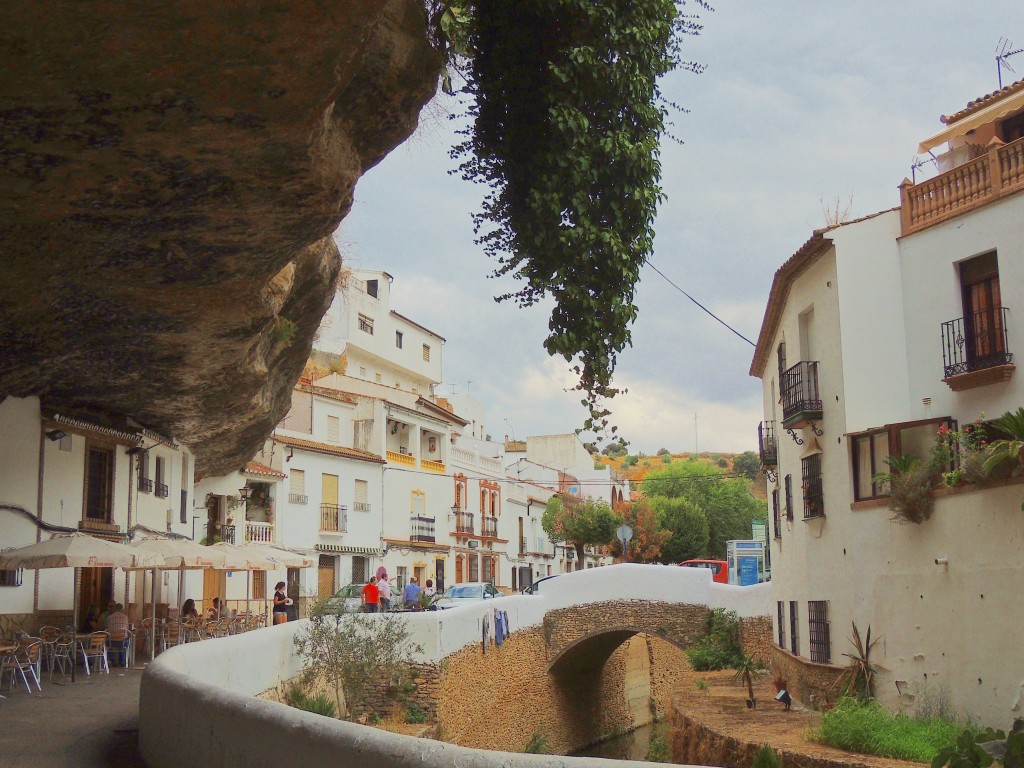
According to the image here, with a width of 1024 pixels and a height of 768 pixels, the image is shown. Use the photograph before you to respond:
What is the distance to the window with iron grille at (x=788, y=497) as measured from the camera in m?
24.0

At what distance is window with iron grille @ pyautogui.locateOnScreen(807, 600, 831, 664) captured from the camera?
20609mm

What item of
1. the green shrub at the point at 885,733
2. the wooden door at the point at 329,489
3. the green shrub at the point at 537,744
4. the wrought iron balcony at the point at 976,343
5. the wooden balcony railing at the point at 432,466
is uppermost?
the wooden balcony railing at the point at 432,466

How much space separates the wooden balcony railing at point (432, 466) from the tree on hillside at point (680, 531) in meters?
15.5

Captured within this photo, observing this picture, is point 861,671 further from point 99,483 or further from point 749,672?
point 99,483

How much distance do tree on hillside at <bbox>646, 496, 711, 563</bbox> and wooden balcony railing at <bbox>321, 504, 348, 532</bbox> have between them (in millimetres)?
23138

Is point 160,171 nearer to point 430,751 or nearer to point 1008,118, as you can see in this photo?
point 430,751

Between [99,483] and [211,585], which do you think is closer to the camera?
[99,483]

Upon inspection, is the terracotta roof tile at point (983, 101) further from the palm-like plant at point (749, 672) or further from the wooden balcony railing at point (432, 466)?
the wooden balcony railing at point (432, 466)

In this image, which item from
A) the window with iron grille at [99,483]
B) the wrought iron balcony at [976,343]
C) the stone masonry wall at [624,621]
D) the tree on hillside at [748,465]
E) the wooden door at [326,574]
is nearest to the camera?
the wrought iron balcony at [976,343]

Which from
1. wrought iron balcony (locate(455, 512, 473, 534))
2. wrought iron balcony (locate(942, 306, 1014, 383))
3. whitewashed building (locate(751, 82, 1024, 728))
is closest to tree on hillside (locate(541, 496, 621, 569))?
wrought iron balcony (locate(455, 512, 473, 534))

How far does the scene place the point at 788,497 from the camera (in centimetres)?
2447

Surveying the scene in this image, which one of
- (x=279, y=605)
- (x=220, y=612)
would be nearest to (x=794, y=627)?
(x=279, y=605)

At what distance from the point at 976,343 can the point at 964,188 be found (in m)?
2.59

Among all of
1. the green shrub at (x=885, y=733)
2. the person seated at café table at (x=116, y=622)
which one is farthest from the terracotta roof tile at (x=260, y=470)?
the green shrub at (x=885, y=733)
